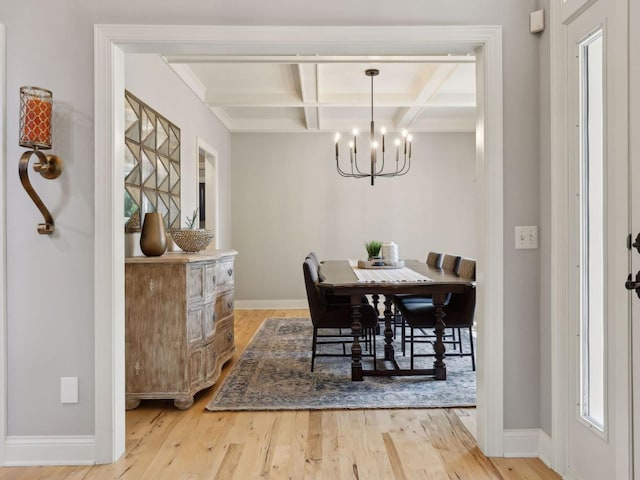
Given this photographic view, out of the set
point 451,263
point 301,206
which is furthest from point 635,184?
point 301,206

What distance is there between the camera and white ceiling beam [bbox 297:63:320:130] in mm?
3998

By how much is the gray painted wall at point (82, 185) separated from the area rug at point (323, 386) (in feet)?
2.71

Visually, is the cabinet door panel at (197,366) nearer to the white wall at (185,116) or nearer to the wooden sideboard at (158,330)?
the wooden sideboard at (158,330)

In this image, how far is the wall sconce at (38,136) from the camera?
187cm

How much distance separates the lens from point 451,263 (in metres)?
3.90

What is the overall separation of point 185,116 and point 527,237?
11.0ft

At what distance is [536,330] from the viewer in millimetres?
2062

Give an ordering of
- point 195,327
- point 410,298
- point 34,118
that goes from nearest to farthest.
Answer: point 34,118
point 195,327
point 410,298

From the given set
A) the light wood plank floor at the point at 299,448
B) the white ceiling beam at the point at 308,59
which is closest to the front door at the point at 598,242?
the light wood plank floor at the point at 299,448

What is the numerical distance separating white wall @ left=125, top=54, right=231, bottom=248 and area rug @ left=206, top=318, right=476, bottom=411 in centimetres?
160

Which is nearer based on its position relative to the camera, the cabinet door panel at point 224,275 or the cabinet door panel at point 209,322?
the cabinet door panel at point 209,322

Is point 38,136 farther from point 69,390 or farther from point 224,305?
point 224,305

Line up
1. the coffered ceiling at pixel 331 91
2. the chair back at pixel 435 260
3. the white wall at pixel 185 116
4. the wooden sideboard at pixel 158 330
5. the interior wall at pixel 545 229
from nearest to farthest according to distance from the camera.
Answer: the interior wall at pixel 545 229, the wooden sideboard at pixel 158 330, the white wall at pixel 185 116, the coffered ceiling at pixel 331 91, the chair back at pixel 435 260

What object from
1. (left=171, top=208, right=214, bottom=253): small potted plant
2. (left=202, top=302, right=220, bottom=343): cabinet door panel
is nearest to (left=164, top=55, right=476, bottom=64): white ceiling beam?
(left=171, top=208, right=214, bottom=253): small potted plant
